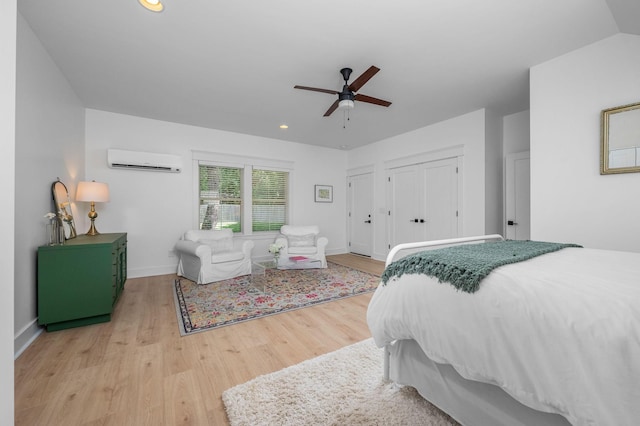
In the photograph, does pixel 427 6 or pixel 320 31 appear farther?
pixel 320 31

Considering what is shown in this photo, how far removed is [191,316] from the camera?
8.52 ft

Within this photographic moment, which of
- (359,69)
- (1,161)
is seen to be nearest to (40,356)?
(1,161)

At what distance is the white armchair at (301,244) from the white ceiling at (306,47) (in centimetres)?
230

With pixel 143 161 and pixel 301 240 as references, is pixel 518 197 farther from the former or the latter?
pixel 143 161

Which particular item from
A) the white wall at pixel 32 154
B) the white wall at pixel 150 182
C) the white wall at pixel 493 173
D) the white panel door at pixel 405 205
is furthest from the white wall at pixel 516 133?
the white wall at pixel 32 154

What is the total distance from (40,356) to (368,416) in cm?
236

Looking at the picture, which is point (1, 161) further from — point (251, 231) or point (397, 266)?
point (251, 231)

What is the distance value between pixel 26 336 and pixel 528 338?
326cm

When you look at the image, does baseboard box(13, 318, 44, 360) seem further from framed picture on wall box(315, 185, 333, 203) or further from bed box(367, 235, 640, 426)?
framed picture on wall box(315, 185, 333, 203)

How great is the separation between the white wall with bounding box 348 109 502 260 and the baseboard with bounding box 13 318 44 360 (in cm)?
501

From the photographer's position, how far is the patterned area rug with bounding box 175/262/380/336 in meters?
2.60

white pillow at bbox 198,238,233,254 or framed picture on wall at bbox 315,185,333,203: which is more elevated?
framed picture on wall at bbox 315,185,333,203

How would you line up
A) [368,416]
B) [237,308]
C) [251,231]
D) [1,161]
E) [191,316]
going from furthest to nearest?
1. [251,231]
2. [237,308]
3. [191,316]
4. [368,416]
5. [1,161]

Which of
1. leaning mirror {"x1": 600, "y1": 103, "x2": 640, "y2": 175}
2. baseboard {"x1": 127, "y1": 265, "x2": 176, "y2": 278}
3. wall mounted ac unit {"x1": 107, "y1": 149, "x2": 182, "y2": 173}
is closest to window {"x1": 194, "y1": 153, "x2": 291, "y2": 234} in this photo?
wall mounted ac unit {"x1": 107, "y1": 149, "x2": 182, "y2": 173}
